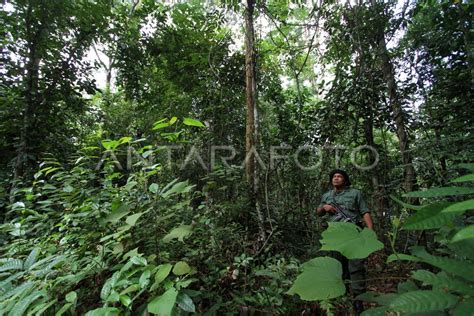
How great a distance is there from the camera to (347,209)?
3332 millimetres

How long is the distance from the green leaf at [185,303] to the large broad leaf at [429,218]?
46.3 inches

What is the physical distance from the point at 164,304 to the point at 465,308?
1.22m

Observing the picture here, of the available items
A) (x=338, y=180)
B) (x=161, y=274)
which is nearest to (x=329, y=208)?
(x=338, y=180)

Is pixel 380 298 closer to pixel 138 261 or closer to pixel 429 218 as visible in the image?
pixel 429 218

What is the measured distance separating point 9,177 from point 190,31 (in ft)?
13.8

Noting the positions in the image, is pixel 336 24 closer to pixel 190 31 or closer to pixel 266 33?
pixel 266 33

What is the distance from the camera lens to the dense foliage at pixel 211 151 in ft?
6.66

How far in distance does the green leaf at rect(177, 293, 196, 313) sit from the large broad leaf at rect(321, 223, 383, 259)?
914 millimetres

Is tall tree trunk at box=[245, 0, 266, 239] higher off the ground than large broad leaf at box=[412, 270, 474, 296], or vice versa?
tall tree trunk at box=[245, 0, 266, 239]


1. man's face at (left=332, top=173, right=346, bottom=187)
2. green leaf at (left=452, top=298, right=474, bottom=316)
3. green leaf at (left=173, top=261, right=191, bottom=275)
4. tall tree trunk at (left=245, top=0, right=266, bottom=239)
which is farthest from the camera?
tall tree trunk at (left=245, top=0, right=266, bottom=239)

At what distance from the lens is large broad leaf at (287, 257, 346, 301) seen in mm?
948

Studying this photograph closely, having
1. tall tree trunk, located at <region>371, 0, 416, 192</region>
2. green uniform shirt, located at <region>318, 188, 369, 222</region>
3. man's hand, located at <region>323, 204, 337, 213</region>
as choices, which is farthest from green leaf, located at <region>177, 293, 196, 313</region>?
tall tree trunk, located at <region>371, 0, 416, 192</region>

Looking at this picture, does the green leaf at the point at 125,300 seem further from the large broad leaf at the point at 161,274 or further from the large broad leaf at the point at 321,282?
the large broad leaf at the point at 321,282

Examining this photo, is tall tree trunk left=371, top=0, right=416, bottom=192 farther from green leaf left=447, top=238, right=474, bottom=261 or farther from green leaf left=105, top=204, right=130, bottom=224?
green leaf left=105, top=204, right=130, bottom=224
